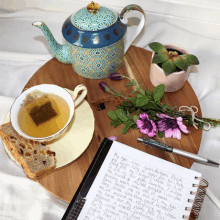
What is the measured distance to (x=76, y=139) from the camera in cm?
76

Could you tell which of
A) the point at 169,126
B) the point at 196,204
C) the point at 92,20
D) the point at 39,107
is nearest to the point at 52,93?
the point at 39,107

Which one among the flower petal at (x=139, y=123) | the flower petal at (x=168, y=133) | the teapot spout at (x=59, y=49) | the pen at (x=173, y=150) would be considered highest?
the teapot spout at (x=59, y=49)

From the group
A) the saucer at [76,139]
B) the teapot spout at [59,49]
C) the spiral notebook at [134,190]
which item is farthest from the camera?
the teapot spout at [59,49]

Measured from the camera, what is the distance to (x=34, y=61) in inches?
51.2

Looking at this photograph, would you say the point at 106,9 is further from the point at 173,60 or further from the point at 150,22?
the point at 150,22

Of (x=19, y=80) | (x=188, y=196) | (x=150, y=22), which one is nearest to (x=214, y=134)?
(x=188, y=196)

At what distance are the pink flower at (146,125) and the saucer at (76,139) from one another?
17 centimetres

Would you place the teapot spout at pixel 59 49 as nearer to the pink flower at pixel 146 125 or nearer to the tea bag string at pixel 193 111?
the pink flower at pixel 146 125

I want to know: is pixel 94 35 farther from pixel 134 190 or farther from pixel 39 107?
pixel 134 190

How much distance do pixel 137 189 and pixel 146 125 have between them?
215 mm

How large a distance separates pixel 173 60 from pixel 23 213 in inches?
31.6

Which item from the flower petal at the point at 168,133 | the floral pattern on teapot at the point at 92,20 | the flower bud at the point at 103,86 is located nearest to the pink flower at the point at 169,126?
the flower petal at the point at 168,133

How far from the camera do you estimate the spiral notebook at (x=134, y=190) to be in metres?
0.61

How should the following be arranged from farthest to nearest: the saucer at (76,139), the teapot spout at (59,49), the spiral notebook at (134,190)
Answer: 1. the teapot spout at (59,49)
2. the saucer at (76,139)
3. the spiral notebook at (134,190)
